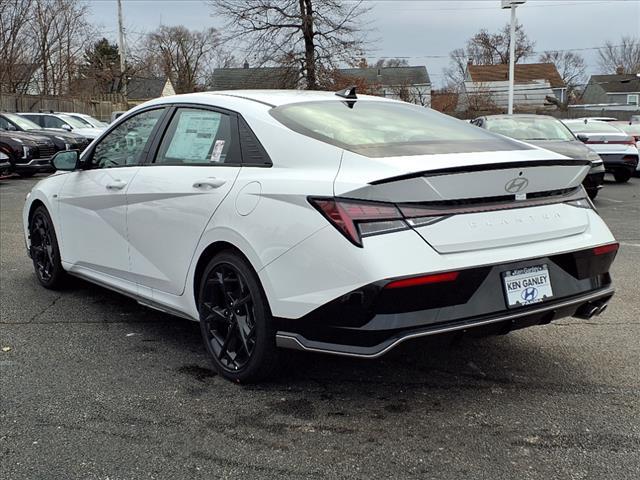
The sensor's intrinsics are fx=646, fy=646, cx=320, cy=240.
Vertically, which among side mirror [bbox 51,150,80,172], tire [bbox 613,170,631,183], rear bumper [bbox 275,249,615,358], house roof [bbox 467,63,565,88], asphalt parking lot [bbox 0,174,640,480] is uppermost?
house roof [bbox 467,63,565,88]

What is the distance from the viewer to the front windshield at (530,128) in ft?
37.2

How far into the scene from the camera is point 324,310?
9.65 ft

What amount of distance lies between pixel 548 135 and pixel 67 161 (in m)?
8.82

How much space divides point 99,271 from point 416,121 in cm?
253

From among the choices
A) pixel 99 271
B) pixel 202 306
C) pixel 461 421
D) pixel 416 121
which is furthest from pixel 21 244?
pixel 461 421

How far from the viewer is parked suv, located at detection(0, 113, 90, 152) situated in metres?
16.3

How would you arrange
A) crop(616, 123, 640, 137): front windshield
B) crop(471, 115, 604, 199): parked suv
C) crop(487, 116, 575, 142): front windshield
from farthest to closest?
1. crop(616, 123, 640, 137): front windshield
2. crop(487, 116, 575, 142): front windshield
3. crop(471, 115, 604, 199): parked suv

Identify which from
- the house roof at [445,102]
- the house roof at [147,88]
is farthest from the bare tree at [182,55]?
the house roof at [445,102]

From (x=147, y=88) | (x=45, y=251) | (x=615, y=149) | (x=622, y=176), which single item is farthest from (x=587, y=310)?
(x=147, y=88)

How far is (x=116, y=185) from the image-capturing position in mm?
4391

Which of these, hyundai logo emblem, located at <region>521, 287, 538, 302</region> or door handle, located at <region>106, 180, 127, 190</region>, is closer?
hyundai logo emblem, located at <region>521, 287, 538, 302</region>

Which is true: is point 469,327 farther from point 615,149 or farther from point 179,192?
point 615,149

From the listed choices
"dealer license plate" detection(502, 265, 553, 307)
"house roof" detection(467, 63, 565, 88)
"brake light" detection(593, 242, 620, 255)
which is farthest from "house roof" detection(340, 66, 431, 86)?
"dealer license plate" detection(502, 265, 553, 307)

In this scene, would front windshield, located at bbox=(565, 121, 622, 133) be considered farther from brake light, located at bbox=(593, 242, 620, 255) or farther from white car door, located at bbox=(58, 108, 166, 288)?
white car door, located at bbox=(58, 108, 166, 288)
